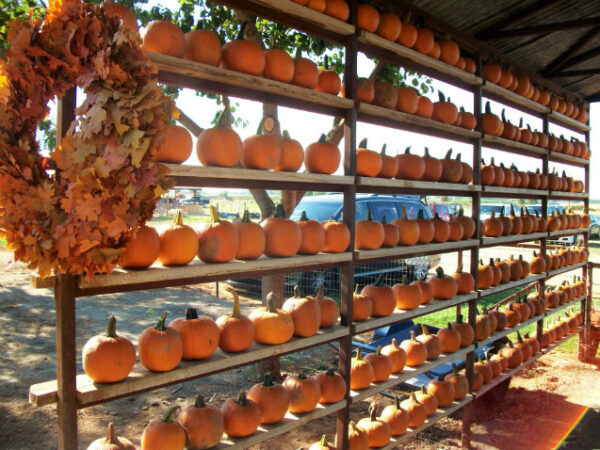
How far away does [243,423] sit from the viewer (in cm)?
258

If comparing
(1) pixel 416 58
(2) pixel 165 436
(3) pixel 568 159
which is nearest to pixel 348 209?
(1) pixel 416 58

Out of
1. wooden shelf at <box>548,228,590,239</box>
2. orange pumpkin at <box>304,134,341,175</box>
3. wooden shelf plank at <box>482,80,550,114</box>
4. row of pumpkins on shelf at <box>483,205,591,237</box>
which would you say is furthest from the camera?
wooden shelf at <box>548,228,590,239</box>

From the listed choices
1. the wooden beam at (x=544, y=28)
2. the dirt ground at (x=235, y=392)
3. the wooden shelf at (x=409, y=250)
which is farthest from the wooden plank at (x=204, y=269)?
the wooden beam at (x=544, y=28)

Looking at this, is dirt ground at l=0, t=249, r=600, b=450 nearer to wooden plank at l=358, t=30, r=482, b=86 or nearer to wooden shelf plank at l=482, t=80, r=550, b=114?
wooden plank at l=358, t=30, r=482, b=86

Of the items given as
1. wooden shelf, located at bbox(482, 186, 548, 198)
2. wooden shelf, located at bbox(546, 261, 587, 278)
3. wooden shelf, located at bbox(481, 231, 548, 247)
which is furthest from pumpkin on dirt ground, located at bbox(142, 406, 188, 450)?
wooden shelf, located at bbox(546, 261, 587, 278)

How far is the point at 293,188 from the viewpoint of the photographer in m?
2.91

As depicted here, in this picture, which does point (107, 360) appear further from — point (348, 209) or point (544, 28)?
point (544, 28)

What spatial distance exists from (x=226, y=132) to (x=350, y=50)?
1213 millimetres

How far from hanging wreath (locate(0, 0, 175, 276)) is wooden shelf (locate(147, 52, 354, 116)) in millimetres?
371

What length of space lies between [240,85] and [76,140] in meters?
1.11

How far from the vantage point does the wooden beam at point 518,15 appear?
4324 millimetres

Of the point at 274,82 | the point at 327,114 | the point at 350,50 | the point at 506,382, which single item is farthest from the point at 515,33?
the point at 506,382

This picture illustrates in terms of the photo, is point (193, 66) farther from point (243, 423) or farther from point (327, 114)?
point (243, 423)

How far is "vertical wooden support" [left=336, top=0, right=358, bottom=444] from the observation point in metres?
3.11
